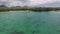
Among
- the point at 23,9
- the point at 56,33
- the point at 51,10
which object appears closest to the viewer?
the point at 56,33

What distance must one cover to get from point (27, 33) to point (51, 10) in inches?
414

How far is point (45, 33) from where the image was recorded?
5.19m

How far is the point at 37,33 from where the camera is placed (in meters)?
5.23

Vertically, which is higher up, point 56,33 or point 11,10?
point 56,33

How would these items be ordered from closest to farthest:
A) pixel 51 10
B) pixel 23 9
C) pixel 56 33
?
1. pixel 56 33
2. pixel 51 10
3. pixel 23 9

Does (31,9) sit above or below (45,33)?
below

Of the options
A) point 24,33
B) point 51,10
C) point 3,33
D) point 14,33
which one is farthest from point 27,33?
point 51,10

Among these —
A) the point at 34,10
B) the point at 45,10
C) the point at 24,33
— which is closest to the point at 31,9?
the point at 34,10

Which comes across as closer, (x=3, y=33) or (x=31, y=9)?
(x=3, y=33)

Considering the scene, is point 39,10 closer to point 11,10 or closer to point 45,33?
point 11,10

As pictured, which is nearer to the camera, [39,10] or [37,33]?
[37,33]

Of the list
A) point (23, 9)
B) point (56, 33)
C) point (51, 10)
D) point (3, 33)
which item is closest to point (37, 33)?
point (56, 33)

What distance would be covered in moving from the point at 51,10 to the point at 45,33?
10.4 meters

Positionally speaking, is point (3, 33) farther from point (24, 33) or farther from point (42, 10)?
point (42, 10)
